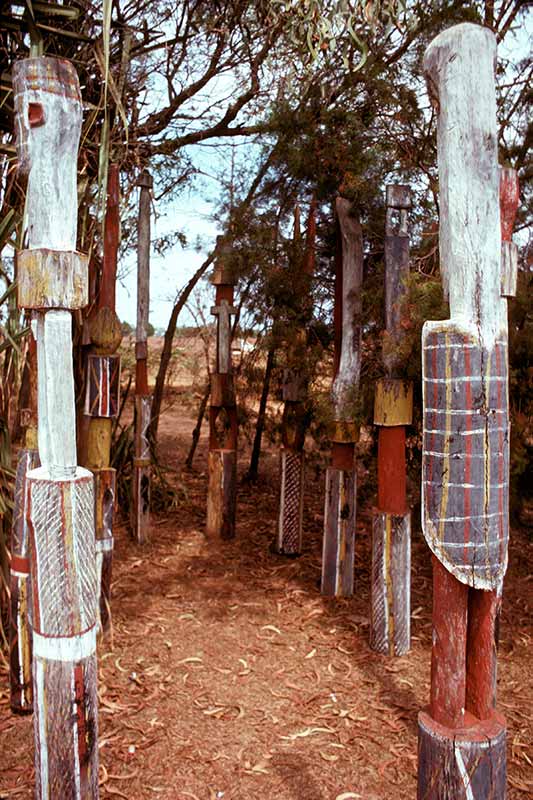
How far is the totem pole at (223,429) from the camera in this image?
5.80 meters

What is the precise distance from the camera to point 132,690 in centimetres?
359

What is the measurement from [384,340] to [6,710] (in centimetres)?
270

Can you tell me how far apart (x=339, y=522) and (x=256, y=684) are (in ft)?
4.20

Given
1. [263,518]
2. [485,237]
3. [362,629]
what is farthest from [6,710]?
[263,518]

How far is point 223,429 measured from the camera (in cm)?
588

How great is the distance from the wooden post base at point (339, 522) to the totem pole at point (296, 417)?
0.82 meters

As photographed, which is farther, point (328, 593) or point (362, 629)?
point (328, 593)

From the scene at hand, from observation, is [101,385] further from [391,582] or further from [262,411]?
[262,411]

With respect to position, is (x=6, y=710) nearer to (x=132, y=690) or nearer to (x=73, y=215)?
(x=132, y=690)

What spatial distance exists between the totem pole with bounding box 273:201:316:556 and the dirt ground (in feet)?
0.76

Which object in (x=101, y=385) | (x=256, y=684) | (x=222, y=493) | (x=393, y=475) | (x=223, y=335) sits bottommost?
(x=256, y=684)

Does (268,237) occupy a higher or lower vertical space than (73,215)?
higher

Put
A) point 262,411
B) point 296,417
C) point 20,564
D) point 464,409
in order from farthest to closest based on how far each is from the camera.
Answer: point 262,411 < point 296,417 < point 20,564 < point 464,409

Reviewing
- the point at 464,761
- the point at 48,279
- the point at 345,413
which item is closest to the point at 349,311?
the point at 345,413
